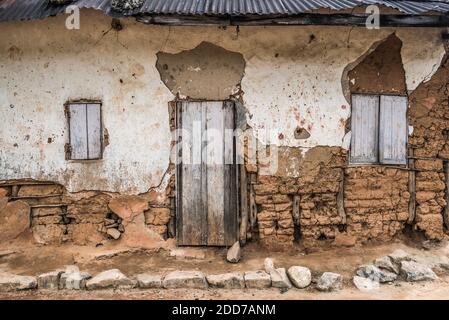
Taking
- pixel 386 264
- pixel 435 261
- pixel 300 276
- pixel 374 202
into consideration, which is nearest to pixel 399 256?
pixel 386 264

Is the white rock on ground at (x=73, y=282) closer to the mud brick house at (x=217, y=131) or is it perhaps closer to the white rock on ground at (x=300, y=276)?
the mud brick house at (x=217, y=131)

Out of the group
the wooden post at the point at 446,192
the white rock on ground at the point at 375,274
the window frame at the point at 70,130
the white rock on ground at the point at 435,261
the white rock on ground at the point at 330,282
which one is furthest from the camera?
the wooden post at the point at 446,192

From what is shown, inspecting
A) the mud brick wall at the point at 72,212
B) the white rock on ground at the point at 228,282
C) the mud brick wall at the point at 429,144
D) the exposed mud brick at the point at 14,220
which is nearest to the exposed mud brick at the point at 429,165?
the mud brick wall at the point at 429,144

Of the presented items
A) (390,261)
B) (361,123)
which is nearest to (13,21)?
(361,123)

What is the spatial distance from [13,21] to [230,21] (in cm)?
334

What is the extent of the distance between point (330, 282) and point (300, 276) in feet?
1.26

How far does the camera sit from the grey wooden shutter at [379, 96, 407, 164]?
20.1 feet

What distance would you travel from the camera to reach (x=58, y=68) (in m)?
6.00

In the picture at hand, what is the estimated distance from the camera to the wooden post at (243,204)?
6.01 meters

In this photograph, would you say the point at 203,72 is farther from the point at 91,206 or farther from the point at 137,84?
the point at 91,206

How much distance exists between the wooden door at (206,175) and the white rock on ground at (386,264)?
207 centimetres

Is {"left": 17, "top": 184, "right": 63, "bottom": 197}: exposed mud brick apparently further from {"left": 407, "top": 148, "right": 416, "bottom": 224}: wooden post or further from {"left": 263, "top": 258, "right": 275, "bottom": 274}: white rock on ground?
{"left": 407, "top": 148, "right": 416, "bottom": 224}: wooden post

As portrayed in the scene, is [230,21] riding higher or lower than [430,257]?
higher
